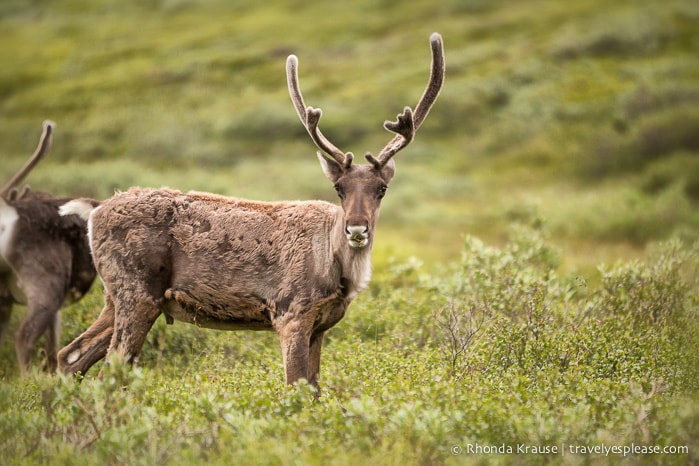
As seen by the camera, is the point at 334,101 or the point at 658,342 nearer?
the point at 658,342

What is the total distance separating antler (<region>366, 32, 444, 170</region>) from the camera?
679 cm

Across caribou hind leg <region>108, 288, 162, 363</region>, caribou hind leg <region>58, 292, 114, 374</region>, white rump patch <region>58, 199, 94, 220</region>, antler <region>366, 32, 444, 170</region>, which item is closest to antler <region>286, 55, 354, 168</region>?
antler <region>366, 32, 444, 170</region>

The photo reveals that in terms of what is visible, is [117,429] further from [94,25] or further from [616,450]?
[94,25]

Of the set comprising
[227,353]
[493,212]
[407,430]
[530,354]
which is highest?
[407,430]

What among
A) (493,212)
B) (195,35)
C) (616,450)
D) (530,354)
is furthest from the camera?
(195,35)

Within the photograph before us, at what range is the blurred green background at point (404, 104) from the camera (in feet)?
68.5

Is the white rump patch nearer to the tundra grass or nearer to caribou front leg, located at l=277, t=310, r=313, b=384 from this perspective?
the tundra grass

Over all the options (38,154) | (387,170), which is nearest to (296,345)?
(387,170)

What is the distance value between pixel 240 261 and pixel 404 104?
28671 mm

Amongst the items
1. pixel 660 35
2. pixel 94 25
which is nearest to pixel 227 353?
pixel 660 35

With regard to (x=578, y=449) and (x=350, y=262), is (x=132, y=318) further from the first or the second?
(x=578, y=449)

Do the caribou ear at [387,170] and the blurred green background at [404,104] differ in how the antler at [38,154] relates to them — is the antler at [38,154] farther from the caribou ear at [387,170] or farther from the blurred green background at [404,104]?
the blurred green background at [404,104]

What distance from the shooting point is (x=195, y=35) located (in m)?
54.1

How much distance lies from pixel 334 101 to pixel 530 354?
3039 centimetres
